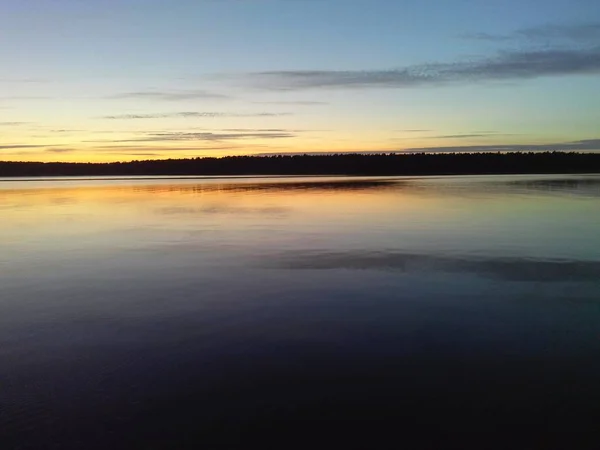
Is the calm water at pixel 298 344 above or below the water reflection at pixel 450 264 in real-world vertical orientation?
above

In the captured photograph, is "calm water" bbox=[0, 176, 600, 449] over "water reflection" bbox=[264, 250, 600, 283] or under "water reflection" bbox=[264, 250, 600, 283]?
over

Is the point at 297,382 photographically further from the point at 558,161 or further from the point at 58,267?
the point at 558,161

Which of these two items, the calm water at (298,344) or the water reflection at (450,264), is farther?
the water reflection at (450,264)

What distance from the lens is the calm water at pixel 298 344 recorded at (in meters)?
5.38

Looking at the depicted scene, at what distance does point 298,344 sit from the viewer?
7.59 metres

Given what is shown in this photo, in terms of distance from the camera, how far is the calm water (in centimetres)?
538

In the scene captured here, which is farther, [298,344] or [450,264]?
[450,264]

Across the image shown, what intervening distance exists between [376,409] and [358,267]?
7306 mm

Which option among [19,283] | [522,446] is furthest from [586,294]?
[19,283]

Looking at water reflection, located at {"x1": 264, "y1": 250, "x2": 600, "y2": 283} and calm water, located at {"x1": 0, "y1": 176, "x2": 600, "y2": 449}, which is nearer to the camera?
calm water, located at {"x1": 0, "y1": 176, "x2": 600, "y2": 449}

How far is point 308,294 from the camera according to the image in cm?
1036

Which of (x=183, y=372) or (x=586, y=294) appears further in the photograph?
(x=586, y=294)

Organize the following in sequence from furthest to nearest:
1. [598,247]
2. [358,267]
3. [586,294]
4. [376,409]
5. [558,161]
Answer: [558,161] < [598,247] < [358,267] < [586,294] < [376,409]

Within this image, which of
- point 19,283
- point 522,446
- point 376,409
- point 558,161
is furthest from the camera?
point 558,161
